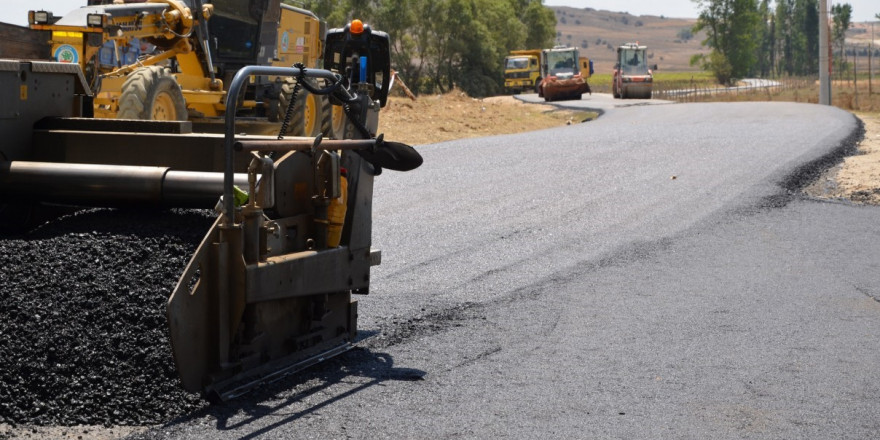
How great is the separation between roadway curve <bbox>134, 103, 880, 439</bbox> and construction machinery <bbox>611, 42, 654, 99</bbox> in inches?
1380

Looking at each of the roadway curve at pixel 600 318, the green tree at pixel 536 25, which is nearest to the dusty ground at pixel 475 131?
the roadway curve at pixel 600 318

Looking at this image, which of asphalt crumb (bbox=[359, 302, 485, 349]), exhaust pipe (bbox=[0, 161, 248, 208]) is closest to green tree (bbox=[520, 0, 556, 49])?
asphalt crumb (bbox=[359, 302, 485, 349])

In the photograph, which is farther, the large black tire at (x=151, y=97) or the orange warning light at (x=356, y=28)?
the orange warning light at (x=356, y=28)

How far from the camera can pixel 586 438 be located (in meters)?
4.36

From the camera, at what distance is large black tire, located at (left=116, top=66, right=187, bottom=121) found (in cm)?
998

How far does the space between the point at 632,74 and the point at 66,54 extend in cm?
4053

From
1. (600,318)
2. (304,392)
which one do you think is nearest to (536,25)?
(600,318)

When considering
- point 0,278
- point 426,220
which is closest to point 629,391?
point 0,278

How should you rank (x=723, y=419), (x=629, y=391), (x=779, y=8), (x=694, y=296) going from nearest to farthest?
(x=723, y=419)
(x=629, y=391)
(x=694, y=296)
(x=779, y=8)

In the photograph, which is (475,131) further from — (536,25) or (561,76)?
(536,25)

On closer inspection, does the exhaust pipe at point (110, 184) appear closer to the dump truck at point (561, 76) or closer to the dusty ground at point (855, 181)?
the dusty ground at point (855, 181)

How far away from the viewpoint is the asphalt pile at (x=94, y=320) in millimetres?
4430

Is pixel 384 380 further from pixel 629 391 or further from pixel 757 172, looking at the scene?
pixel 757 172

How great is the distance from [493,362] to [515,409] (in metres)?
0.79
